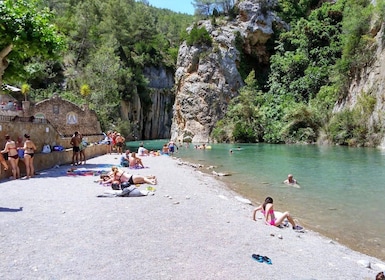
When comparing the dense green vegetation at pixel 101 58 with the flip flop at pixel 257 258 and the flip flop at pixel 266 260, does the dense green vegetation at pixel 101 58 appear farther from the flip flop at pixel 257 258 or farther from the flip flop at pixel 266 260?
the flip flop at pixel 266 260

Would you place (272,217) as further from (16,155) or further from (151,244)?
(16,155)

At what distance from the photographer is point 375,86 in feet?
104

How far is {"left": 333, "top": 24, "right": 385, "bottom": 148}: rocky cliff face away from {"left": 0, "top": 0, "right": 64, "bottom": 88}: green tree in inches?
1079

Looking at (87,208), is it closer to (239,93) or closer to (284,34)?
(239,93)

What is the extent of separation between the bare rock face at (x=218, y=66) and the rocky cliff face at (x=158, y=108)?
34.9ft

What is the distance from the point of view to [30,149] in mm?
12117

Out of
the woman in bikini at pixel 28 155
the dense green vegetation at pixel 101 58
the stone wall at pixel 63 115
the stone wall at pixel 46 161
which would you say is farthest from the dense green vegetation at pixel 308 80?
the woman in bikini at pixel 28 155

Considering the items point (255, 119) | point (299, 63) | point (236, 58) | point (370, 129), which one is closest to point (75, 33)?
point (236, 58)

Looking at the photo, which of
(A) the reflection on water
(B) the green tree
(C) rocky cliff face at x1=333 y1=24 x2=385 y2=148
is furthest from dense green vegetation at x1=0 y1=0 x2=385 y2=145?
(B) the green tree

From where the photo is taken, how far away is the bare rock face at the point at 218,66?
5312cm

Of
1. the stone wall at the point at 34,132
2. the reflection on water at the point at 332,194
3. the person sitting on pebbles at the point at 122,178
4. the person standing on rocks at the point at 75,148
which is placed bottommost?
the reflection on water at the point at 332,194

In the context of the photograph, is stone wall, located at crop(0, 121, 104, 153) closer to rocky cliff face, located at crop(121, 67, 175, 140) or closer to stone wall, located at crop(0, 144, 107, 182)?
stone wall, located at crop(0, 144, 107, 182)

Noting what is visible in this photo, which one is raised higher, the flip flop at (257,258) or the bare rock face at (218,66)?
the bare rock face at (218,66)

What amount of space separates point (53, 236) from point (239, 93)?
49.3 meters
